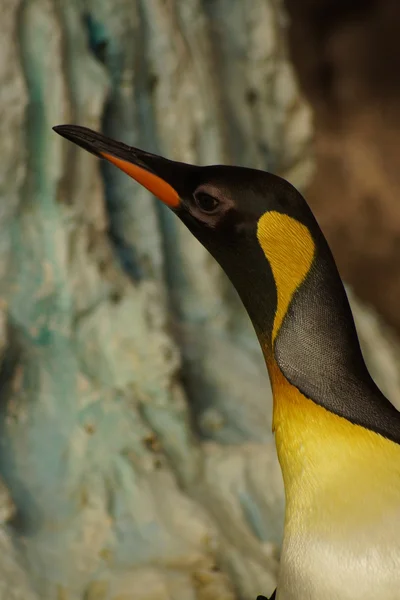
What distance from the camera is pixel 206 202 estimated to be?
993 millimetres

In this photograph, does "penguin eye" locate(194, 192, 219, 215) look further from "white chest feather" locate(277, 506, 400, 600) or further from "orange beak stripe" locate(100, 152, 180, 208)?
"white chest feather" locate(277, 506, 400, 600)

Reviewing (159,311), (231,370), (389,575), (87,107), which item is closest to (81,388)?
(159,311)

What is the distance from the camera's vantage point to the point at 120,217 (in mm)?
1898

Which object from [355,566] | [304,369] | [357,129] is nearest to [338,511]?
[355,566]

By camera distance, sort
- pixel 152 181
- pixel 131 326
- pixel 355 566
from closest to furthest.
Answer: pixel 355 566 < pixel 152 181 < pixel 131 326

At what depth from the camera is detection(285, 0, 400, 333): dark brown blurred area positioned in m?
2.44

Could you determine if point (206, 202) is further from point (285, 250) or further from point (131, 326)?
point (131, 326)

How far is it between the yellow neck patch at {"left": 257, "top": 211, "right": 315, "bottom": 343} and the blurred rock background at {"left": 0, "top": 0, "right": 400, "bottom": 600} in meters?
0.62

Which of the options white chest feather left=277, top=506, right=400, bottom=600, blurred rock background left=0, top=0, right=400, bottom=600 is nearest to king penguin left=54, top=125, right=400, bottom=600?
white chest feather left=277, top=506, right=400, bottom=600

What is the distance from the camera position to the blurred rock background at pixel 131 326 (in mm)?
1481

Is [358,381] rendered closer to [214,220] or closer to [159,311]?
[214,220]

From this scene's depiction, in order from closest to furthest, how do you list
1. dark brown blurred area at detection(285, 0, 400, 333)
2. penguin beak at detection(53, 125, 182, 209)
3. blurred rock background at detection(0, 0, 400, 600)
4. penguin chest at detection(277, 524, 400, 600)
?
penguin chest at detection(277, 524, 400, 600) → penguin beak at detection(53, 125, 182, 209) → blurred rock background at detection(0, 0, 400, 600) → dark brown blurred area at detection(285, 0, 400, 333)

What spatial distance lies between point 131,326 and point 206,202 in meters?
0.77

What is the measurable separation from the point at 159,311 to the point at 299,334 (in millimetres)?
815
